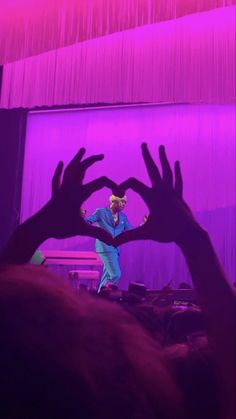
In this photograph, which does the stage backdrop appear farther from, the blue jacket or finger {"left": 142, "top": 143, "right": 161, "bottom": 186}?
finger {"left": 142, "top": 143, "right": 161, "bottom": 186}

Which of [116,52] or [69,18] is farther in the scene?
[116,52]

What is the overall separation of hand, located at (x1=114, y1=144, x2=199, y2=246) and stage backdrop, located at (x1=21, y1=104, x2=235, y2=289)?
303 inches

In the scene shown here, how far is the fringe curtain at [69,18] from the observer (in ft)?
12.9

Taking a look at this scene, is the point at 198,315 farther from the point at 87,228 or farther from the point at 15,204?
the point at 15,204

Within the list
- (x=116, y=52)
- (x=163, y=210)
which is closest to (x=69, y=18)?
(x=116, y=52)

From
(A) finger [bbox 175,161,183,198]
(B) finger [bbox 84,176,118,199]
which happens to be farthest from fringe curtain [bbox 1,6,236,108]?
(B) finger [bbox 84,176,118,199]

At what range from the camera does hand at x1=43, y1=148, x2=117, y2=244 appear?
46.7 inches

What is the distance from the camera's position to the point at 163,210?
1.16 m

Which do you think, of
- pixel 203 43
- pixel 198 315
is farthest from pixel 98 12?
pixel 198 315

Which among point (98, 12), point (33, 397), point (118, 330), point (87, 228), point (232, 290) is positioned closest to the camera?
point (33, 397)

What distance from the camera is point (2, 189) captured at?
8648 millimetres

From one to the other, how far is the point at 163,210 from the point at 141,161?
26.9ft

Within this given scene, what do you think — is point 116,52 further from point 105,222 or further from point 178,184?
point 178,184

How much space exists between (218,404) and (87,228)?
55 cm
